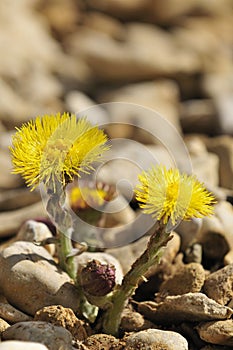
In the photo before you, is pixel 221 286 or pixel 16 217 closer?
pixel 221 286

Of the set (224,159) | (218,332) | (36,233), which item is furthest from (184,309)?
(224,159)

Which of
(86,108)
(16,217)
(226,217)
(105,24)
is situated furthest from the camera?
(105,24)

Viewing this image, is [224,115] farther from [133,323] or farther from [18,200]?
[133,323]

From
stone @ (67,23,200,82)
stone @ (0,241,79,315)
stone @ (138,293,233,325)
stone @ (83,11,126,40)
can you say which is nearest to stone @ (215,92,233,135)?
stone @ (67,23,200,82)

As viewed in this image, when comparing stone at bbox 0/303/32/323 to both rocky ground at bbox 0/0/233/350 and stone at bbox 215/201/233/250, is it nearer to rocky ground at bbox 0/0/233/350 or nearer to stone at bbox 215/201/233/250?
rocky ground at bbox 0/0/233/350

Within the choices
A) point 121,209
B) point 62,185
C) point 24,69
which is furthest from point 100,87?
point 62,185

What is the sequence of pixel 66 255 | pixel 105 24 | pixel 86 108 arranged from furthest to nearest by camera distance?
pixel 105 24 < pixel 86 108 < pixel 66 255

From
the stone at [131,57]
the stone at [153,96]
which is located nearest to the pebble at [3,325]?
the stone at [153,96]
